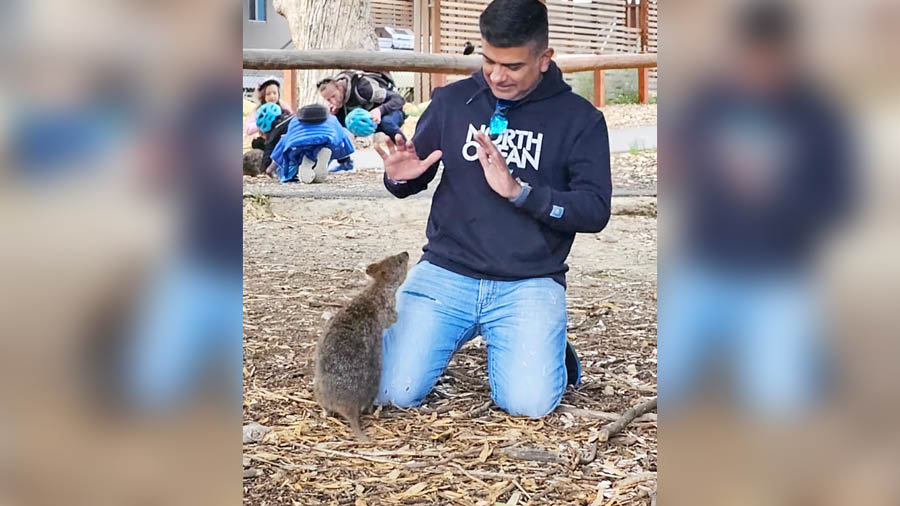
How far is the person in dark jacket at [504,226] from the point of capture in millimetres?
3760

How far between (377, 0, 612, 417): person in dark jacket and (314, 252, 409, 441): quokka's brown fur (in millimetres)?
190

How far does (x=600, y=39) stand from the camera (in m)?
18.8

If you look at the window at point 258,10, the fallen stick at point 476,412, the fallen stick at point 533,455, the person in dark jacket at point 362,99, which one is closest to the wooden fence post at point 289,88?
the person in dark jacket at point 362,99

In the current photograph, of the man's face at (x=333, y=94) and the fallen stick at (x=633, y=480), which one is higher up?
the man's face at (x=333, y=94)

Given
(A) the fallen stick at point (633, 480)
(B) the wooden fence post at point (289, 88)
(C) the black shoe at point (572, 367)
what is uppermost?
(B) the wooden fence post at point (289, 88)

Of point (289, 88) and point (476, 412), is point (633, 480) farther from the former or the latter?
point (289, 88)

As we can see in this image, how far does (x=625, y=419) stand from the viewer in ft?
11.5
